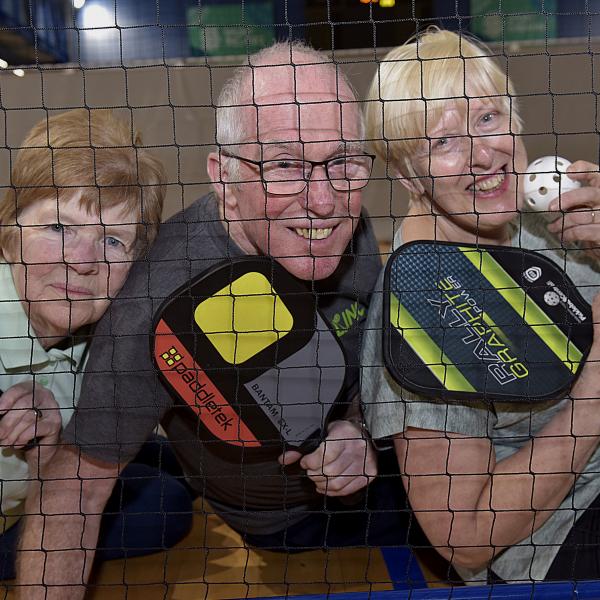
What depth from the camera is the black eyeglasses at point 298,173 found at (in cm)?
124

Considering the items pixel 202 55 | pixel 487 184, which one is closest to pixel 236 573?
pixel 487 184

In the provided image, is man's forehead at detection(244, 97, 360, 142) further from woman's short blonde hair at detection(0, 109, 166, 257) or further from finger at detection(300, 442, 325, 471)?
finger at detection(300, 442, 325, 471)

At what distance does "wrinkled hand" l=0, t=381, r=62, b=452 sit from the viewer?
126cm

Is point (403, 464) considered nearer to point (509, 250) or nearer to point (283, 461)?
point (283, 461)

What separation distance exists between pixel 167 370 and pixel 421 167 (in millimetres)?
498

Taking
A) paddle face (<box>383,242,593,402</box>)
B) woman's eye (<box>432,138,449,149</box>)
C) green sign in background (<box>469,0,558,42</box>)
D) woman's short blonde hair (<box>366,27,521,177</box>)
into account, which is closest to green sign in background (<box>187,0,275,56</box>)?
green sign in background (<box>469,0,558,42</box>)

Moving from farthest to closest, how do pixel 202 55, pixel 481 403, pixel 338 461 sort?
pixel 202 55
pixel 338 461
pixel 481 403

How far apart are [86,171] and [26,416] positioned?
381mm

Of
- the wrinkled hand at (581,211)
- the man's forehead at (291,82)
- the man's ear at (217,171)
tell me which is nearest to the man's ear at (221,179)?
the man's ear at (217,171)

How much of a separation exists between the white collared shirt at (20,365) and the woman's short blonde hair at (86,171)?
10 centimetres

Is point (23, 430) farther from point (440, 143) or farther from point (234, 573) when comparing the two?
point (440, 143)

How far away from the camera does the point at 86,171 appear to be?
4.33 feet

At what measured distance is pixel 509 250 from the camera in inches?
50.1

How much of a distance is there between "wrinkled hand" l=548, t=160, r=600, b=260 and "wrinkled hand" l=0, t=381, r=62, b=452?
31.9 inches
